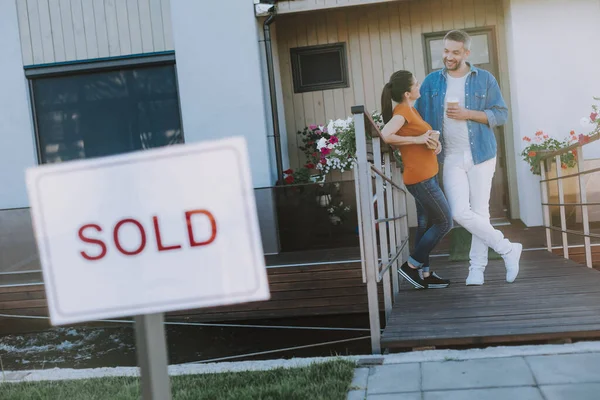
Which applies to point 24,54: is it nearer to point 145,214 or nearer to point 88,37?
point 88,37

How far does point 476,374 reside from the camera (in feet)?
8.91

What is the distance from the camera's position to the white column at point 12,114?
7.51 m

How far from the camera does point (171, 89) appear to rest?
300 inches

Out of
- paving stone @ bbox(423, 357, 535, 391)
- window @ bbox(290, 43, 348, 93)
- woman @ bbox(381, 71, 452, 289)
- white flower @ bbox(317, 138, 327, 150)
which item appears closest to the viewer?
paving stone @ bbox(423, 357, 535, 391)

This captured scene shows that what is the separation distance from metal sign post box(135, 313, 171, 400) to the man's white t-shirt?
388 centimetres

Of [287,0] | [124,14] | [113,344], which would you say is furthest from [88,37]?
[113,344]

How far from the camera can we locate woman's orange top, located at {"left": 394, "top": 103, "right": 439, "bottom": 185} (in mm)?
4602

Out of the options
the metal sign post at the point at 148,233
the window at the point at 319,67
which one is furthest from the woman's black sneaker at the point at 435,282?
the metal sign post at the point at 148,233

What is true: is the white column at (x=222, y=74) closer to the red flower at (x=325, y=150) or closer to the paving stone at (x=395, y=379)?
the red flower at (x=325, y=150)

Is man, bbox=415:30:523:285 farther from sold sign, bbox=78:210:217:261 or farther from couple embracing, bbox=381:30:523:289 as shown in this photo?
sold sign, bbox=78:210:217:261

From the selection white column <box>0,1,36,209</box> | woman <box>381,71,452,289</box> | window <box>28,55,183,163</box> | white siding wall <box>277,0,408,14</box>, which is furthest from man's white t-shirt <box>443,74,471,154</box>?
white column <box>0,1,36,209</box>

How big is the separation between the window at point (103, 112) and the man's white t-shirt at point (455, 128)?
370 cm

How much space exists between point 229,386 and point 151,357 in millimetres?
1866

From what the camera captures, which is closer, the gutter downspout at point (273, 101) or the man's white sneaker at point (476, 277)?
the man's white sneaker at point (476, 277)
